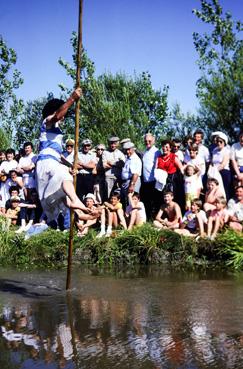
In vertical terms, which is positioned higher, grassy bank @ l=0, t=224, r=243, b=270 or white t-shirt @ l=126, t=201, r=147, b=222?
white t-shirt @ l=126, t=201, r=147, b=222

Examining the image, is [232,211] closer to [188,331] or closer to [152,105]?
[188,331]

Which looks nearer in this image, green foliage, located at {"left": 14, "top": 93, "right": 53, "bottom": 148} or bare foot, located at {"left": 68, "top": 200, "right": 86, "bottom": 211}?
bare foot, located at {"left": 68, "top": 200, "right": 86, "bottom": 211}

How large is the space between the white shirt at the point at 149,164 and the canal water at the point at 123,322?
3931 millimetres

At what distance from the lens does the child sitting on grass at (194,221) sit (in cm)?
1159

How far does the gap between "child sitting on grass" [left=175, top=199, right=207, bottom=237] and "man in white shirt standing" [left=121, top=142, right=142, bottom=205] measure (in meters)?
1.40

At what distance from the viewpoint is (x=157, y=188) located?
13070mm

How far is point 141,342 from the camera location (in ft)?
18.1

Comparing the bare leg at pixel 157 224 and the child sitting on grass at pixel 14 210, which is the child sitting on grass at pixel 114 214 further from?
the child sitting on grass at pixel 14 210

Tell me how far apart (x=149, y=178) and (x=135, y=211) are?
2.79ft

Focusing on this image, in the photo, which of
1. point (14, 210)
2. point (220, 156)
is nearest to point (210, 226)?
point (220, 156)

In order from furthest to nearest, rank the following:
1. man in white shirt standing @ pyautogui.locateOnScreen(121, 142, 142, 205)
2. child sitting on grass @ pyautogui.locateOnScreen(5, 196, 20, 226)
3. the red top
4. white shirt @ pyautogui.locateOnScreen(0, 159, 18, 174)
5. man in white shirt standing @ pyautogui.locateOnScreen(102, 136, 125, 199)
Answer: white shirt @ pyautogui.locateOnScreen(0, 159, 18, 174) < child sitting on grass @ pyautogui.locateOnScreen(5, 196, 20, 226) < man in white shirt standing @ pyautogui.locateOnScreen(102, 136, 125, 199) < man in white shirt standing @ pyautogui.locateOnScreen(121, 142, 142, 205) < the red top

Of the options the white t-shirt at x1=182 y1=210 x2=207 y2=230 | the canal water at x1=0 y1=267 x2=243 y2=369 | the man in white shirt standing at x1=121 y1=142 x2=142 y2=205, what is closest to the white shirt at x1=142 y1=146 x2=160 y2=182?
the man in white shirt standing at x1=121 y1=142 x2=142 y2=205

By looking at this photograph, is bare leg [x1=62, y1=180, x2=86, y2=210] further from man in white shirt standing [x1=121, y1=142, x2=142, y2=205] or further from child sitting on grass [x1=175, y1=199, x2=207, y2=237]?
man in white shirt standing [x1=121, y1=142, x2=142, y2=205]

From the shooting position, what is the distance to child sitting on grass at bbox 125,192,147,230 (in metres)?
12.7
